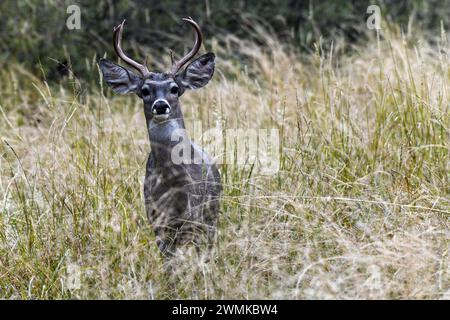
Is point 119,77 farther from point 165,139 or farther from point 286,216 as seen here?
point 286,216

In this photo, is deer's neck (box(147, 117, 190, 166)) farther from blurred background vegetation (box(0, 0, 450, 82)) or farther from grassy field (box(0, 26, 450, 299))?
blurred background vegetation (box(0, 0, 450, 82))

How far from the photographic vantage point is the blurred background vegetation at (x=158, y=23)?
10234 mm

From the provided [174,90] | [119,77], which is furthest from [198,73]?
→ [119,77]

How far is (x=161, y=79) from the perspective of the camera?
533 cm

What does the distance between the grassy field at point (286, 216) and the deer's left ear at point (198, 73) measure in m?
0.50

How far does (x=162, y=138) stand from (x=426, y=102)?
5.40ft

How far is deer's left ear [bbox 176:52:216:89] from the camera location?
218 inches

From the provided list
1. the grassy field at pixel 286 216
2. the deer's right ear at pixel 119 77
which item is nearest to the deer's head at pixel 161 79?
the deer's right ear at pixel 119 77

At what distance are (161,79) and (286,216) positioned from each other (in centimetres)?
96

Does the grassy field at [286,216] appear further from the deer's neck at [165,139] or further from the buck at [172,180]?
the deer's neck at [165,139]

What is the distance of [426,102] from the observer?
5.94 meters

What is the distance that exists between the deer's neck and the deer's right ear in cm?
36

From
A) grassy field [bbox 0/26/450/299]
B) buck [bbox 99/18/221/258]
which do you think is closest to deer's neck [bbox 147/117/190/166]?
buck [bbox 99/18/221/258]
